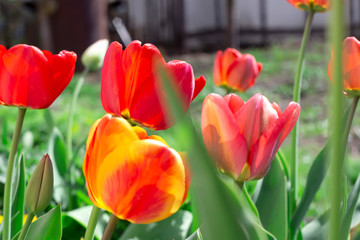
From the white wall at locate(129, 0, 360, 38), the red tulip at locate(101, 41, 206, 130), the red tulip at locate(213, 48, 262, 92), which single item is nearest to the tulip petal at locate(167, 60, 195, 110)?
the red tulip at locate(101, 41, 206, 130)

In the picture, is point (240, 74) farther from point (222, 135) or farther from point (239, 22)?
point (239, 22)

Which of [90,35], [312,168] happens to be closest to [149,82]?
[312,168]

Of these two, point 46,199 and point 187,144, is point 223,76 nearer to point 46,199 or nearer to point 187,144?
point 46,199

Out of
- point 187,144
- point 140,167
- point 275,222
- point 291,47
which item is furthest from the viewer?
point 291,47

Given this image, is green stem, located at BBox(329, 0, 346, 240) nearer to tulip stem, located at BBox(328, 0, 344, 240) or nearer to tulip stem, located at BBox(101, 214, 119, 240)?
tulip stem, located at BBox(328, 0, 344, 240)

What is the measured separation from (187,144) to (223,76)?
909 millimetres

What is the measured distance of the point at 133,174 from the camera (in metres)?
0.41

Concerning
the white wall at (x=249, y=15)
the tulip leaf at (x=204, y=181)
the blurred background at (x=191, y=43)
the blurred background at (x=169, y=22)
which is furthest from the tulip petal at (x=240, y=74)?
the white wall at (x=249, y=15)

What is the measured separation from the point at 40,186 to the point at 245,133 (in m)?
0.19

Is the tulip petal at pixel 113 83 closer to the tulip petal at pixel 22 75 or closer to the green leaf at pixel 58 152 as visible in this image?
the tulip petal at pixel 22 75

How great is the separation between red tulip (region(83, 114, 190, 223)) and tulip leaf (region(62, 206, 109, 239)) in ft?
1.32

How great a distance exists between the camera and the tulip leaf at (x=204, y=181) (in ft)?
0.74

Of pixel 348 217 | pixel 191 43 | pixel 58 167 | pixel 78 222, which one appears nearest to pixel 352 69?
pixel 348 217

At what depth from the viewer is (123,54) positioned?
54cm
